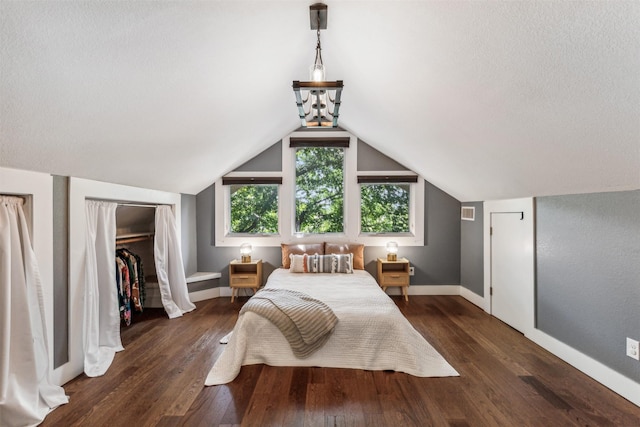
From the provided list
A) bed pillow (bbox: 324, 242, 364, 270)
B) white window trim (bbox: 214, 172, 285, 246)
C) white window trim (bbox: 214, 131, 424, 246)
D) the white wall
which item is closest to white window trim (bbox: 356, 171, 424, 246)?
white window trim (bbox: 214, 131, 424, 246)

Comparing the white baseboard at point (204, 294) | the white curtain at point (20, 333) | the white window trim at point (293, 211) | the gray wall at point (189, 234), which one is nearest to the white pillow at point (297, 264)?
the white window trim at point (293, 211)

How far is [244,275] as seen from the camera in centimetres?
448

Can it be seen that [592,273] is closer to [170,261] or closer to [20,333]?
[20,333]

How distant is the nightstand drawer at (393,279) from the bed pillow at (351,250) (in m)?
0.37

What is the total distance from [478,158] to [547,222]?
91 centimetres

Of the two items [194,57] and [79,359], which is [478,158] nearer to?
[194,57]

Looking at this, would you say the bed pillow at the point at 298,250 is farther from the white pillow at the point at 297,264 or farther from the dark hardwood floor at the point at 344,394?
the dark hardwood floor at the point at 344,394

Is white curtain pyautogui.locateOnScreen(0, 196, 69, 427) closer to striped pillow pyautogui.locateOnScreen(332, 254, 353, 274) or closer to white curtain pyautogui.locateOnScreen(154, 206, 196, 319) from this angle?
white curtain pyautogui.locateOnScreen(154, 206, 196, 319)

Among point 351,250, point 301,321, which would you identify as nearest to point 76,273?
point 301,321

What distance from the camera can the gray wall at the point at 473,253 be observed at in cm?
434

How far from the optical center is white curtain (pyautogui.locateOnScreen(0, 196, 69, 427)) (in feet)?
6.23

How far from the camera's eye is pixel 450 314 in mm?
4012

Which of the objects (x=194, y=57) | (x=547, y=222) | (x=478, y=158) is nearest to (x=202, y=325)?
(x=194, y=57)

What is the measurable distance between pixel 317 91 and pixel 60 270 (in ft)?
7.90
